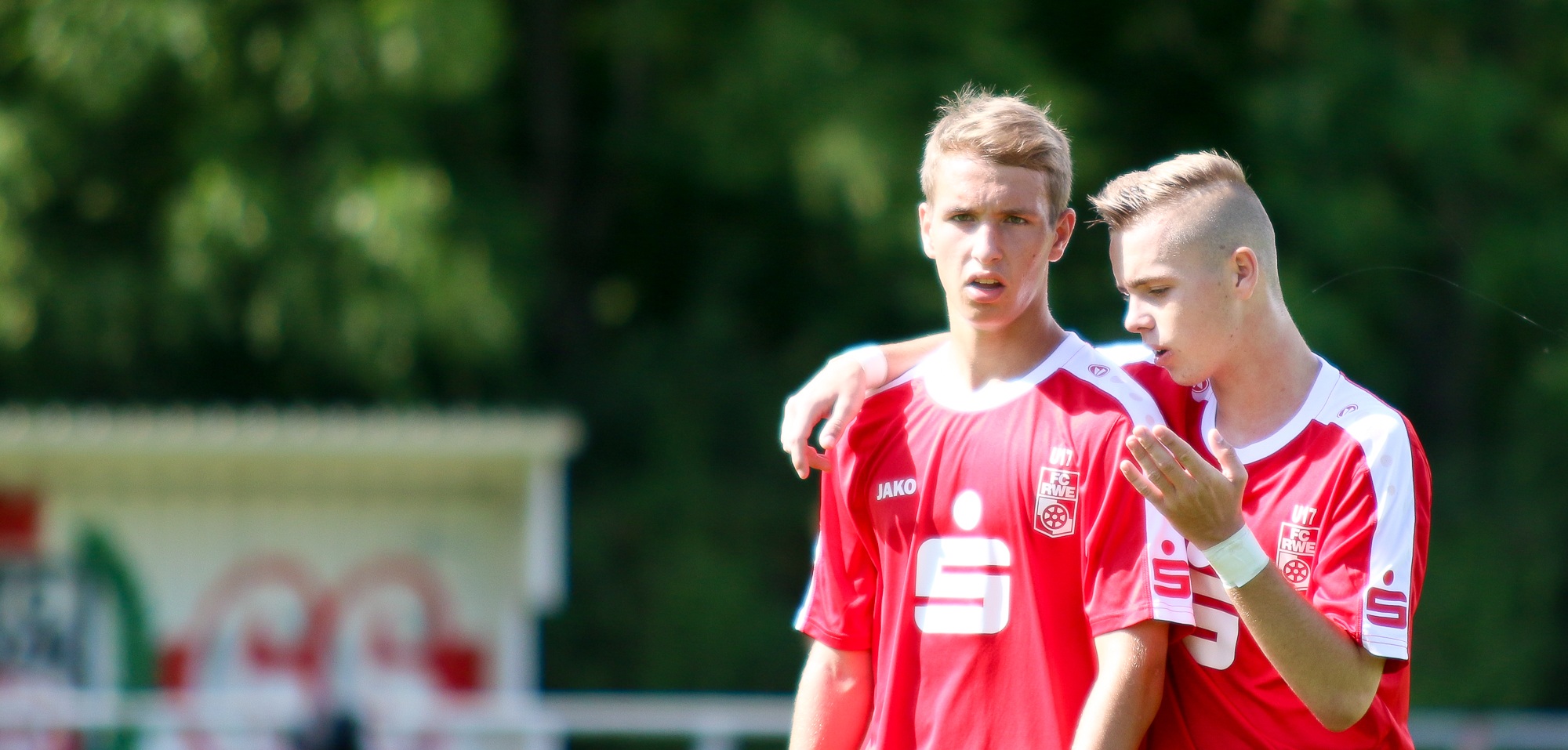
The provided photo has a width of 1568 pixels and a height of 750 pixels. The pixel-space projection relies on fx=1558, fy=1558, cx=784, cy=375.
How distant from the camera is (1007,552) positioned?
2.48 metres

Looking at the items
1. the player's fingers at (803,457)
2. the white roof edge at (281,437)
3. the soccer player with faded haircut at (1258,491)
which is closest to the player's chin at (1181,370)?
the soccer player with faded haircut at (1258,491)

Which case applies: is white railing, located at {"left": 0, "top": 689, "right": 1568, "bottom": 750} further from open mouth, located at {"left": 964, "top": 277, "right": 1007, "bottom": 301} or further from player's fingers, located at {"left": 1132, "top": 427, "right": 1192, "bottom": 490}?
player's fingers, located at {"left": 1132, "top": 427, "right": 1192, "bottom": 490}

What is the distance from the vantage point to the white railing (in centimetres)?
794

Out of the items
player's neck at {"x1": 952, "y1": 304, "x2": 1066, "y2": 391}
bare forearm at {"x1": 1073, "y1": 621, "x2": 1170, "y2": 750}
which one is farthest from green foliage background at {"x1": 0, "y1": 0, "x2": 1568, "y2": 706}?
bare forearm at {"x1": 1073, "y1": 621, "x2": 1170, "y2": 750}

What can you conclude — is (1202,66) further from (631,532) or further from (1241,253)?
(1241,253)

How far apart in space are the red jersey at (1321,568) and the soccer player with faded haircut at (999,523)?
105 mm

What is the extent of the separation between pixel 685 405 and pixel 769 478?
32.6 inches

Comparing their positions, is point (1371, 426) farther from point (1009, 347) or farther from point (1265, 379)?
point (1009, 347)

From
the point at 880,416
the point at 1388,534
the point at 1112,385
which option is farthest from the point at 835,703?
the point at 1388,534

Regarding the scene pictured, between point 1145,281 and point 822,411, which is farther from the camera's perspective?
point 822,411

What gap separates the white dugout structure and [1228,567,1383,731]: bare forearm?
665cm

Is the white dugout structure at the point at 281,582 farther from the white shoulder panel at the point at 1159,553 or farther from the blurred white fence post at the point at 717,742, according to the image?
the white shoulder panel at the point at 1159,553

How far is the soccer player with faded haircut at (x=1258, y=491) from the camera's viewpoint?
220cm

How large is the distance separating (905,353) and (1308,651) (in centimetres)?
89
